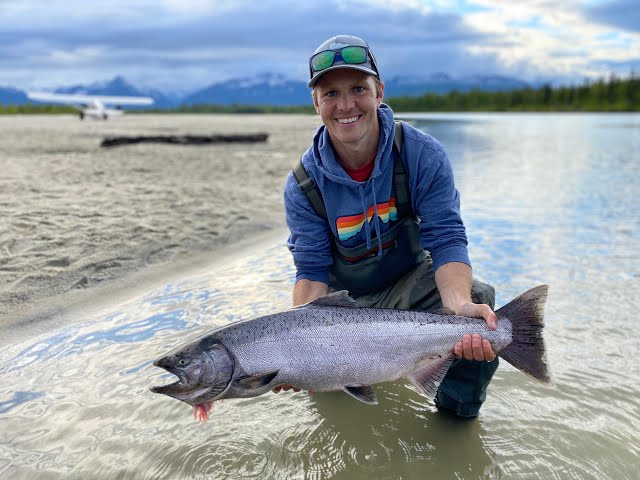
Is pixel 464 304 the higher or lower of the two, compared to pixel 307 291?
higher

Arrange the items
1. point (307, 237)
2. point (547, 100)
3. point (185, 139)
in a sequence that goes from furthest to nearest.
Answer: point (547, 100)
point (185, 139)
point (307, 237)

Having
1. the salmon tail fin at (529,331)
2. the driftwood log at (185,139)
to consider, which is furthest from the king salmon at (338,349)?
the driftwood log at (185,139)

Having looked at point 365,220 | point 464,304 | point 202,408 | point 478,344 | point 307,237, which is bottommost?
point 202,408

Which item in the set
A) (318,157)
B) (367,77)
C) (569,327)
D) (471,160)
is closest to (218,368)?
(318,157)

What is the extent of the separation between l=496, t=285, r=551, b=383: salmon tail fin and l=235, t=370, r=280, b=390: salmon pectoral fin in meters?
1.63

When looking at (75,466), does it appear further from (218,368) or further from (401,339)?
(401,339)

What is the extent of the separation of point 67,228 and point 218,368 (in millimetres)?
7385

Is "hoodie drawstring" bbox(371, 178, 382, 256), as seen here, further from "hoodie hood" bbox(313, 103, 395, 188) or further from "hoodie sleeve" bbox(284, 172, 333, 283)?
"hoodie sleeve" bbox(284, 172, 333, 283)

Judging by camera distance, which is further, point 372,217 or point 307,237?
point 307,237

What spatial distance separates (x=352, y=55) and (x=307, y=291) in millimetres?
1920

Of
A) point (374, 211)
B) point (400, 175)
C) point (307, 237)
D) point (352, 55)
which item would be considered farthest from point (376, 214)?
point (352, 55)

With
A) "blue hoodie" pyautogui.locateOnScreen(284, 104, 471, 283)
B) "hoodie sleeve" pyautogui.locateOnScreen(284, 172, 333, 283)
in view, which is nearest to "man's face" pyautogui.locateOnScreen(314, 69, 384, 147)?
"blue hoodie" pyautogui.locateOnScreen(284, 104, 471, 283)

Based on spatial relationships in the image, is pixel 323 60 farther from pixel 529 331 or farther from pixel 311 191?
pixel 529 331

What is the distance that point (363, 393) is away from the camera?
156 inches
